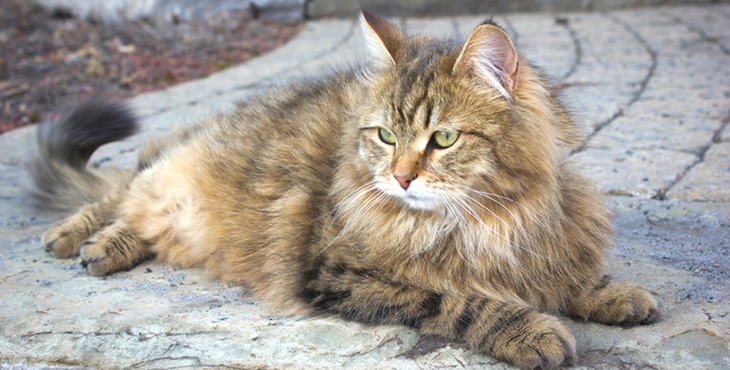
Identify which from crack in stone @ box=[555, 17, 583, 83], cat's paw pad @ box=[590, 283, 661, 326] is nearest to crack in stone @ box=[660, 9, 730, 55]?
crack in stone @ box=[555, 17, 583, 83]

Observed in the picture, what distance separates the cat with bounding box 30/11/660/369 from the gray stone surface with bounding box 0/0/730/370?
104 millimetres

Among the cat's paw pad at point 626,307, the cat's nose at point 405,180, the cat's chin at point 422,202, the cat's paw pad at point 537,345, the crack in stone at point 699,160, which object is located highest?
the cat's nose at point 405,180

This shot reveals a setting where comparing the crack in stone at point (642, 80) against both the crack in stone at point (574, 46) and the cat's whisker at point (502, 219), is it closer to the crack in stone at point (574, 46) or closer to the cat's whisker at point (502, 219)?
the cat's whisker at point (502, 219)

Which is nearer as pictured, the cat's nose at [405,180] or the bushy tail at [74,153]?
the cat's nose at [405,180]

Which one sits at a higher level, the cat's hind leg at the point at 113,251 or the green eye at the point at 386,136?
the green eye at the point at 386,136

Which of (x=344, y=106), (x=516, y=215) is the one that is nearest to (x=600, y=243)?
(x=516, y=215)

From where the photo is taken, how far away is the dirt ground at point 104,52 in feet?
19.1

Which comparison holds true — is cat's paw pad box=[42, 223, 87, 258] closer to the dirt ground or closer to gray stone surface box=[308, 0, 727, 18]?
the dirt ground

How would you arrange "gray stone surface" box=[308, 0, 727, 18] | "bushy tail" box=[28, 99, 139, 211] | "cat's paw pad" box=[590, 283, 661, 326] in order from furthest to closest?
"gray stone surface" box=[308, 0, 727, 18], "bushy tail" box=[28, 99, 139, 211], "cat's paw pad" box=[590, 283, 661, 326]

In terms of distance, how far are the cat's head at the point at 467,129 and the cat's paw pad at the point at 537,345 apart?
0.47 metres

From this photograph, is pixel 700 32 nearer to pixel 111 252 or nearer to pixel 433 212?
pixel 433 212

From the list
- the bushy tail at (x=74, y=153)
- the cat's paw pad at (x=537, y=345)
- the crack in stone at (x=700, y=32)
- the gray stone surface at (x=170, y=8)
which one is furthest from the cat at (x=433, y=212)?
the gray stone surface at (x=170, y=8)

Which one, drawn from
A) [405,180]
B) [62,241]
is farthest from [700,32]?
[62,241]

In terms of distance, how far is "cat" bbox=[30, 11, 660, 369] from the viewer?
2.12 m
